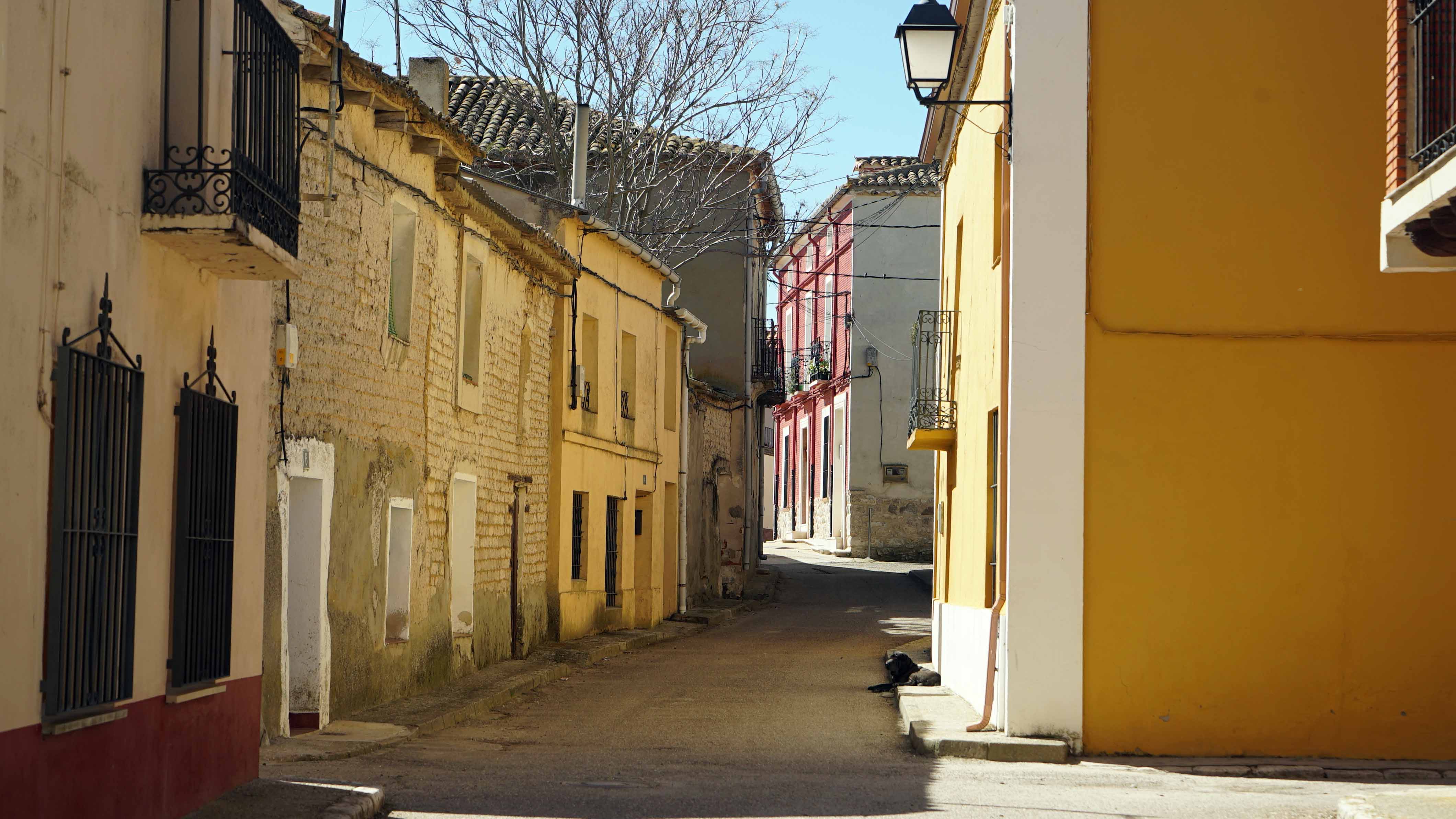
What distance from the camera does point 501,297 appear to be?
16438mm

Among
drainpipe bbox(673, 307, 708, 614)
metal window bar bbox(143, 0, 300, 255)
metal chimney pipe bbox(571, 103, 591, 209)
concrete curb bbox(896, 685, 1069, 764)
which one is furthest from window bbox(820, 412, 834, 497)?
metal window bar bbox(143, 0, 300, 255)

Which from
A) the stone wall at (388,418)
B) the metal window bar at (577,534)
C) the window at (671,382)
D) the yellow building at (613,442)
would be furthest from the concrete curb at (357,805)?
the window at (671,382)

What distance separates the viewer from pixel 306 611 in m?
10.8

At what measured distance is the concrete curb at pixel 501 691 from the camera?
9.81 meters

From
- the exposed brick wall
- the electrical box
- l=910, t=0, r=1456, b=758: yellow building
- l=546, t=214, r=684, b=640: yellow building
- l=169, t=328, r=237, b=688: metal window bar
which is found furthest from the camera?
l=546, t=214, r=684, b=640: yellow building

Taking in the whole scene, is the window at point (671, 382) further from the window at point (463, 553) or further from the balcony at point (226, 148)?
the balcony at point (226, 148)

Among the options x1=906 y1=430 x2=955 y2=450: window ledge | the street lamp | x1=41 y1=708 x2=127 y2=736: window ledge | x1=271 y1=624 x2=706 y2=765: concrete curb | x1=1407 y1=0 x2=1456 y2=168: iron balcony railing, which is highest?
the street lamp

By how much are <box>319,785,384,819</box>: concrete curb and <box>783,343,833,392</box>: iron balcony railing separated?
35.2 meters

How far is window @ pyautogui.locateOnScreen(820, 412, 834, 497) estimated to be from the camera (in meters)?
44.2

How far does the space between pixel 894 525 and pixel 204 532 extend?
107 feet

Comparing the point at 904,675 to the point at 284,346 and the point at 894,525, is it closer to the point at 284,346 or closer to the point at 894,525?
the point at 284,346

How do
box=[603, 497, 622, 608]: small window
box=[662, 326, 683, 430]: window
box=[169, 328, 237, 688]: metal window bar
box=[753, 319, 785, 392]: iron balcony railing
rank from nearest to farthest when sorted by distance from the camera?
1. box=[169, 328, 237, 688]: metal window bar
2. box=[603, 497, 622, 608]: small window
3. box=[662, 326, 683, 430]: window
4. box=[753, 319, 785, 392]: iron balcony railing

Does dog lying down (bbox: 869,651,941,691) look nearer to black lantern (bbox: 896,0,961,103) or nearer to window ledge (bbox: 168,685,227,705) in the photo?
black lantern (bbox: 896,0,961,103)

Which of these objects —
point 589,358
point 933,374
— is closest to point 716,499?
point 589,358
